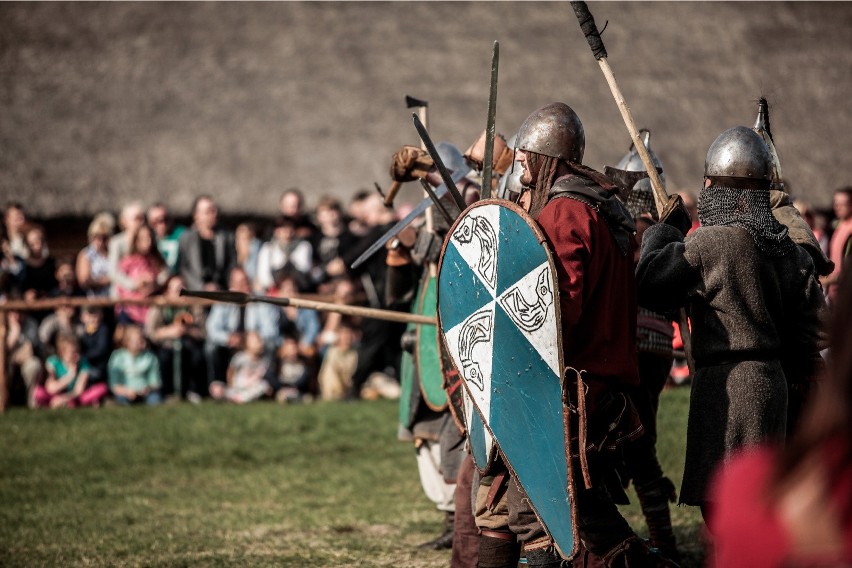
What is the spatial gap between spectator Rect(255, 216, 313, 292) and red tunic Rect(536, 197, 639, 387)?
7516mm

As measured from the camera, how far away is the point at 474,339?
3.90m

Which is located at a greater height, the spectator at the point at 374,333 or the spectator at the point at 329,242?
the spectator at the point at 329,242

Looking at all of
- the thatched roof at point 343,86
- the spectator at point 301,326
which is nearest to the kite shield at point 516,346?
the spectator at point 301,326

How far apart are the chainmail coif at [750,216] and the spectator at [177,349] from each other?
7.57m

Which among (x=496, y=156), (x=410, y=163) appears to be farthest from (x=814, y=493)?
(x=496, y=156)

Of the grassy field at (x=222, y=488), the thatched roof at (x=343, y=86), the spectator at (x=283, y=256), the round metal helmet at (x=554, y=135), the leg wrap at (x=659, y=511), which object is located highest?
the thatched roof at (x=343, y=86)

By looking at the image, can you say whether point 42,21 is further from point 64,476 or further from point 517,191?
point 517,191

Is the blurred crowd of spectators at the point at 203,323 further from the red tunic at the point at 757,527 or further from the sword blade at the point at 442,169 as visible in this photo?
the red tunic at the point at 757,527

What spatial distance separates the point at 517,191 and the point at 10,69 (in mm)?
13205

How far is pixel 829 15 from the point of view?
17156 mm

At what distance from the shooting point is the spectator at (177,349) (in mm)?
10992

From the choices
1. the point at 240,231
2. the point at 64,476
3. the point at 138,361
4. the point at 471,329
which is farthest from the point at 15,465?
the point at 471,329

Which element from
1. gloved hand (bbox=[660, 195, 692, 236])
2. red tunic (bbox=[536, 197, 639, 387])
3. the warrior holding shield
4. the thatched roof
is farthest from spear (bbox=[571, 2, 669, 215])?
the thatched roof

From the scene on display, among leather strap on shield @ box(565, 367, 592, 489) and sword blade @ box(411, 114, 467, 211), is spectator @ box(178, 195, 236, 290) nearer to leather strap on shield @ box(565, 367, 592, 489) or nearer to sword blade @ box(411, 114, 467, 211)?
sword blade @ box(411, 114, 467, 211)
